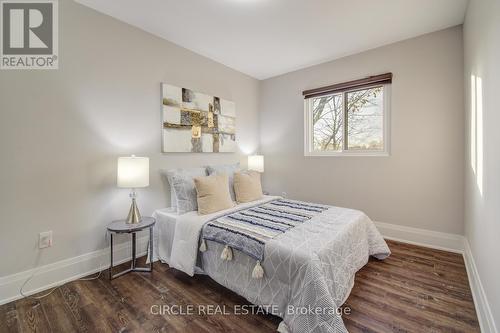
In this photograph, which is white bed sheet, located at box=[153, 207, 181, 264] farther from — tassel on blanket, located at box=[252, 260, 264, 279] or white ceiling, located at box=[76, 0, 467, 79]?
white ceiling, located at box=[76, 0, 467, 79]

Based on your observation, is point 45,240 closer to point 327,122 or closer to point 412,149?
point 327,122

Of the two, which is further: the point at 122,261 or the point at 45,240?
the point at 122,261

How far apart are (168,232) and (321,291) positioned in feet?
5.45

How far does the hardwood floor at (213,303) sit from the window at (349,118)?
1628mm

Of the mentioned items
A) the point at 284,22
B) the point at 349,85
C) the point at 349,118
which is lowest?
the point at 349,118

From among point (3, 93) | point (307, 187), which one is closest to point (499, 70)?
point (307, 187)

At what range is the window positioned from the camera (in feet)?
9.97

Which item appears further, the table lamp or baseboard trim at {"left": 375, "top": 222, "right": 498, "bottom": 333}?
the table lamp

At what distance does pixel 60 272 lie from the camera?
2.00 m

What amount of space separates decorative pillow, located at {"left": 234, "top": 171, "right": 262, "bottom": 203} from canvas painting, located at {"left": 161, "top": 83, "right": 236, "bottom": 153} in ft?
2.41

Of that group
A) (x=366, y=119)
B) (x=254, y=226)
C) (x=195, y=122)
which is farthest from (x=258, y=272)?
(x=366, y=119)

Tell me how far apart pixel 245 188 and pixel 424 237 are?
7.47ft

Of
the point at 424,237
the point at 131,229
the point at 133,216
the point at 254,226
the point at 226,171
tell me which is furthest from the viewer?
the point at 226,171

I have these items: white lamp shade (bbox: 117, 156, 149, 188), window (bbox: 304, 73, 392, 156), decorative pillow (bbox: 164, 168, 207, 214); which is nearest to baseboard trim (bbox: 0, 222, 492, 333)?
decorative pillow (bbox: 164, 168, 207, 214)
